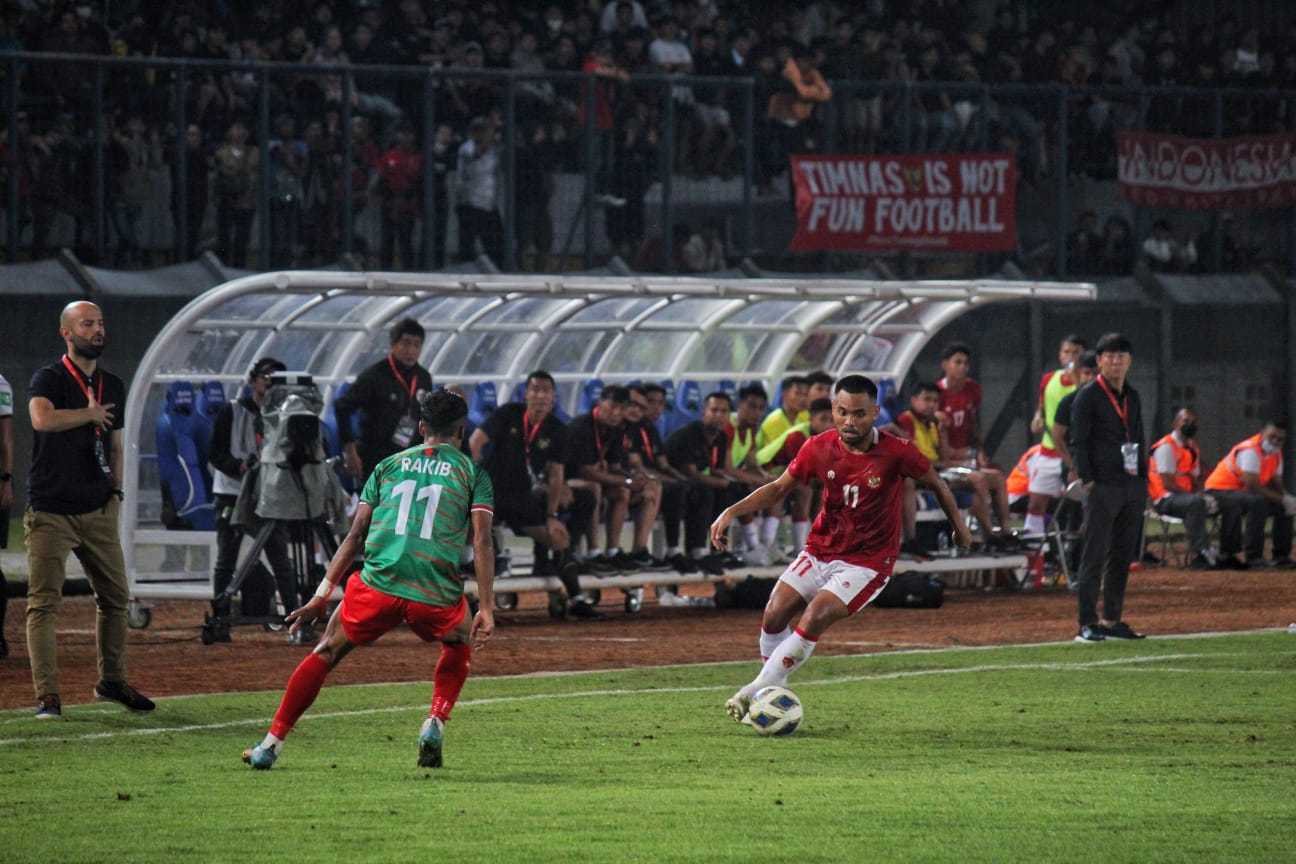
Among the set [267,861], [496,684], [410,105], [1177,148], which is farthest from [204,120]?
[267,861]

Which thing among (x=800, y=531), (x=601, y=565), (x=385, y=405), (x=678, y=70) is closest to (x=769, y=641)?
(x=385, y=405)

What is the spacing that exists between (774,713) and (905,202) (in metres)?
14.6

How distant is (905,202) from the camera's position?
78.1 ft

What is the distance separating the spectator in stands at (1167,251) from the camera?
26062 millimetres

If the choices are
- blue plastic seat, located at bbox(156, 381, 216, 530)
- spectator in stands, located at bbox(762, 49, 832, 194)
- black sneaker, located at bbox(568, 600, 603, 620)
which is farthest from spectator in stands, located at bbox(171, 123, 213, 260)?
spectator in stands, located at bbox(762, 49, 832, 194)

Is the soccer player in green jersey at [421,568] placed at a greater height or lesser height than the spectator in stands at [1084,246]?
lesser

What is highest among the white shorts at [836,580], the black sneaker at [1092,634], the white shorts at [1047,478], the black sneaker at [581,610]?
the white shorts at [1047,478]

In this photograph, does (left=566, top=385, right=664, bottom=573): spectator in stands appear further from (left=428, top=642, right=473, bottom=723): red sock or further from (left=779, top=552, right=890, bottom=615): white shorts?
(left=428, top=642, right=473, bottom=723): red sock

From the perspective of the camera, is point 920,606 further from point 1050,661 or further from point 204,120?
point 204,120

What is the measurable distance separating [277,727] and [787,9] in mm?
21637

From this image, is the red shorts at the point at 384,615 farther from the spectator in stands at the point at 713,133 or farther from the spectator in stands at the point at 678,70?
the spectator in stands at the point at 713,133

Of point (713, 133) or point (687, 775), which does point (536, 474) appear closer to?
point (713, 133)

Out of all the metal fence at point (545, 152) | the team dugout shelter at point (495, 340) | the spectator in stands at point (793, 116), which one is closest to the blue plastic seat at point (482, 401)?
the team dugout shelter at point (495, 340)

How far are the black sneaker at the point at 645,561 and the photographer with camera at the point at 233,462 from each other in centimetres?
342
